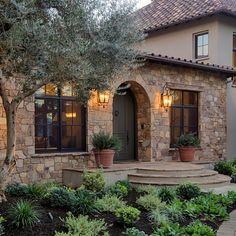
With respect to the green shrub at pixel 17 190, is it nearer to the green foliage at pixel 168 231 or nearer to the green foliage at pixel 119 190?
the green foliage at pixel 119 190

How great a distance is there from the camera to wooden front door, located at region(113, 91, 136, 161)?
11.7 meters

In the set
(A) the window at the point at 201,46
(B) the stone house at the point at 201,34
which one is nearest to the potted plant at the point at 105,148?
(B) the stone house at the point at 201,34

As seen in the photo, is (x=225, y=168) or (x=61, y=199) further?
(x=225, y=168)

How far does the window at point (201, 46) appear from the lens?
48.5ft

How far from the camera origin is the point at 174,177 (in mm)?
9422

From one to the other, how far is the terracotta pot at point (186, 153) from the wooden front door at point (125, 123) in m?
1.46

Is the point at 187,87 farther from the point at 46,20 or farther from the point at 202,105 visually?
the point at 46,20

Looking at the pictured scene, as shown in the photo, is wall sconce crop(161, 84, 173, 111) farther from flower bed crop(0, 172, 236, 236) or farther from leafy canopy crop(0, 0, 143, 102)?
leafy canopy crop(0, 0, 143, 102)

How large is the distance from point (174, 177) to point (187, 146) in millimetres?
2443

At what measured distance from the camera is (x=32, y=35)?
5121 millimetres

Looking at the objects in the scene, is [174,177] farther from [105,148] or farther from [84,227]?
[84,227]

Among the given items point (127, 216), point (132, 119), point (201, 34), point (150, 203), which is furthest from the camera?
point (201, 34)

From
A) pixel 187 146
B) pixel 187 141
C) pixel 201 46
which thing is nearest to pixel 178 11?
pixel 201 46

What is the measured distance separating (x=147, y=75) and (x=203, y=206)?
5.46m
